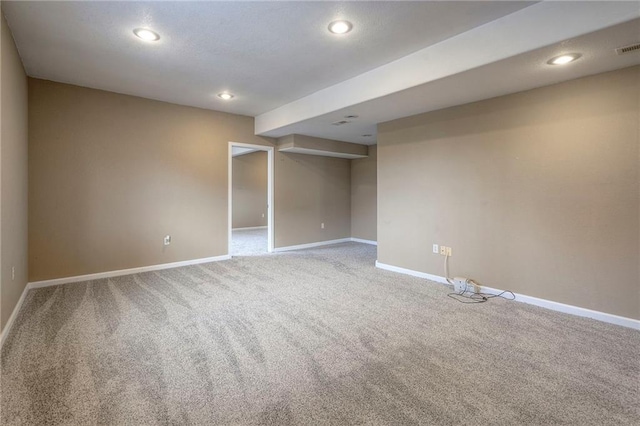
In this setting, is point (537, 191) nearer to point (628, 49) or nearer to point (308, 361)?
point (628, 49)

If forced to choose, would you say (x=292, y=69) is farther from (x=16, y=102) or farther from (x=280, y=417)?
(x=280, y=417)

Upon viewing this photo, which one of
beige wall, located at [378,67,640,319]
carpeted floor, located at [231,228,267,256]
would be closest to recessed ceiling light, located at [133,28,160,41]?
beige wall, located at [378,67,640,319]

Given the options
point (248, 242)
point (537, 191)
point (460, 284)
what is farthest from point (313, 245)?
point (537, 191)

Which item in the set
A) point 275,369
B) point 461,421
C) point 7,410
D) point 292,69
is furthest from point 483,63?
point 7,410

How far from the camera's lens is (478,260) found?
3.77 meters

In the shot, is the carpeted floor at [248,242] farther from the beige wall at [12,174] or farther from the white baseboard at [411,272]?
the beige wall at [12,174]

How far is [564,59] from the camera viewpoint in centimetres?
256

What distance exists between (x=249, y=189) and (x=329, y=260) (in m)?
5.30

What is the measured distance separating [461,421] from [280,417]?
959mm

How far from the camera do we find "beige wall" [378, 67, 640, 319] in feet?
9.16

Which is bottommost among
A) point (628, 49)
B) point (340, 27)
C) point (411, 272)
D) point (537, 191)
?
point (411, 272)

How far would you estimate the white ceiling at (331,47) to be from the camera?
230 centimetres

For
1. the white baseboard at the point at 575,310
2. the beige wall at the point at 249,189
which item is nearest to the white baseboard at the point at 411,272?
the white baseboard at the point at 575,310

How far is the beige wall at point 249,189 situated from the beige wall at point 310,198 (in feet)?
10.7
